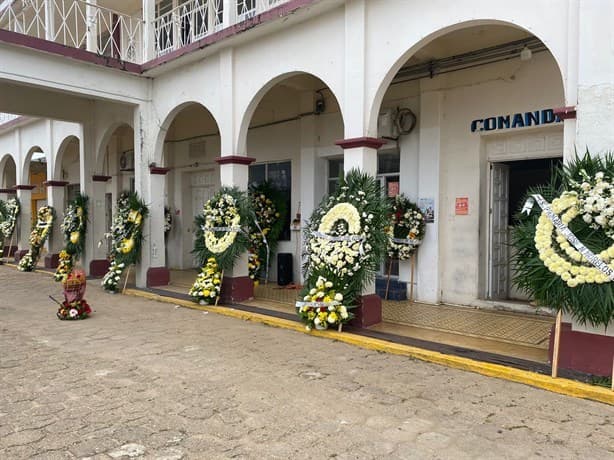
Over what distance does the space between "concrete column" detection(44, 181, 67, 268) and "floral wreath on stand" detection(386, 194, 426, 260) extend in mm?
9352

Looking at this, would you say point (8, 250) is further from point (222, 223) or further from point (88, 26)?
point (222, 223)

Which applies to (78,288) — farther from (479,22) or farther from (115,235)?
(479,22)

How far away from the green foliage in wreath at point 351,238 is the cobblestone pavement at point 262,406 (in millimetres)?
784

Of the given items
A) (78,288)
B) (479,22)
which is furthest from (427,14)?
(78,288)

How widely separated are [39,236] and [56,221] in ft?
2.04

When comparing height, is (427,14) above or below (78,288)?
above

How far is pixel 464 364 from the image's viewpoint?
482 cm

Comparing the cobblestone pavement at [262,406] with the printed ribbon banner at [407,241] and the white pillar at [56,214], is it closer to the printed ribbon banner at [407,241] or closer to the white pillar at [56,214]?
the printed ribbon banner at [407,241]

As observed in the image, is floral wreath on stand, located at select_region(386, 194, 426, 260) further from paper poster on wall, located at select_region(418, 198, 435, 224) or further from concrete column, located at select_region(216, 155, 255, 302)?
concrete column, located at select_region(216, 155, 255, 302)

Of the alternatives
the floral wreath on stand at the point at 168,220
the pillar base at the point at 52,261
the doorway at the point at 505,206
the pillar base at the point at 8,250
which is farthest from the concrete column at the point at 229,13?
the pillar base at the point at 8,250

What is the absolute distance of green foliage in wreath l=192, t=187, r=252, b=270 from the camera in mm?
7746

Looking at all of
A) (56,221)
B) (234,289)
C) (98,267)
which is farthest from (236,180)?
(56,221)

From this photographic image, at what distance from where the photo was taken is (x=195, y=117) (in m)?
12.1

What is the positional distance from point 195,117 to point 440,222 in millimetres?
6978
